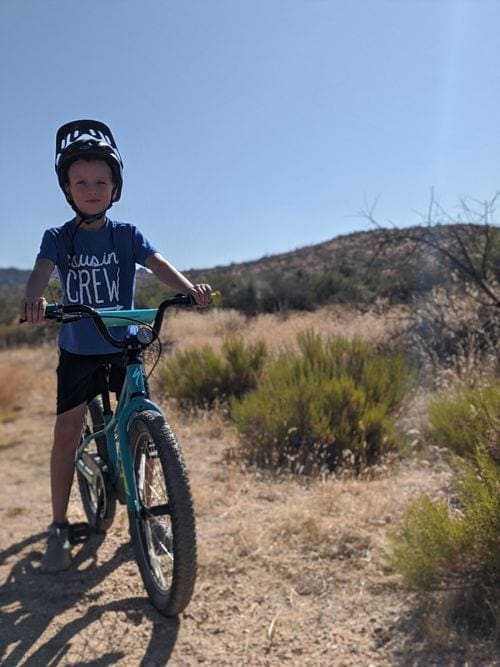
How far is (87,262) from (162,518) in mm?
1223

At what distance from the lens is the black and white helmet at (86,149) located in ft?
9.20

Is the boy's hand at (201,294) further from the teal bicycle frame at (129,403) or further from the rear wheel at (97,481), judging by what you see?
the rear wheel at (97,481)

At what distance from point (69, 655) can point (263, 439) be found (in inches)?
99.7

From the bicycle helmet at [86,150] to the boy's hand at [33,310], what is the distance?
0.63 m

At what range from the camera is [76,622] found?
2684mm

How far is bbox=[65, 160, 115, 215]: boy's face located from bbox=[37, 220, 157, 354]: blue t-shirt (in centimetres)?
13

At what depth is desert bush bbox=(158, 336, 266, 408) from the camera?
696 cm

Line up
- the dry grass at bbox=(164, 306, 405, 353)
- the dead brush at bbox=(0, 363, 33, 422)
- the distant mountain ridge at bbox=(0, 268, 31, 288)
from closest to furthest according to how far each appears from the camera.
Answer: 1. the dead brush at bbox=(0, 363, 33, 422)
2. the dry grass at bbox=(164, 306, 405, 353)
3. the distant mountain ridge at bbox=(0, 268, 31, 288)

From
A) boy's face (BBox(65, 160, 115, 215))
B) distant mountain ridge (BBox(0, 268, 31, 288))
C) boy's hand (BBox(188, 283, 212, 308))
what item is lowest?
boy's hand (BBox(188, 283, 212, 308))

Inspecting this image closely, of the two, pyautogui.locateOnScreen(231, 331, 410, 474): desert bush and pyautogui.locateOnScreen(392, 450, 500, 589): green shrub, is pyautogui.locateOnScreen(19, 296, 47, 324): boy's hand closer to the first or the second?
pyautogui.locateOnScreen(392, 450, 500, 589): green shrub

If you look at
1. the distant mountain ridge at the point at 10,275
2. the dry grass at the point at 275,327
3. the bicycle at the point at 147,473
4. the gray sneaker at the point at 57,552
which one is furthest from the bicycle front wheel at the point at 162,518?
the distant mountain ridge at the point at 10,275

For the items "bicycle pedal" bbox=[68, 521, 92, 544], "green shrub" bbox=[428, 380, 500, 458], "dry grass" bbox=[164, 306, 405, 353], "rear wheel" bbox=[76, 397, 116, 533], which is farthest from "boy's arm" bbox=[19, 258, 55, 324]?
"dry grass" bbox=[164, 306, 405, 353]

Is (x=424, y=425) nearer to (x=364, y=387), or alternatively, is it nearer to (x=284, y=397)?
(x=364, y=387)

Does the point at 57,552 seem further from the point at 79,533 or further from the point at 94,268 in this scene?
the point at 94,268
